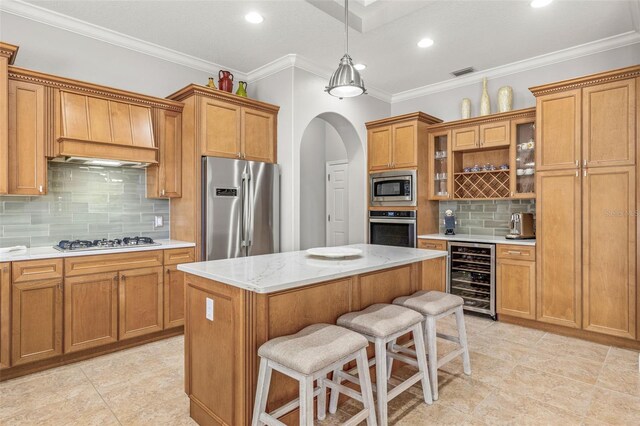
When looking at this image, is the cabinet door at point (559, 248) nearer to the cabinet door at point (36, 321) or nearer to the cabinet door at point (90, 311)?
the cabinet door at point (90, 311)

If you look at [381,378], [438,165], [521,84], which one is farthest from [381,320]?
[521,84]

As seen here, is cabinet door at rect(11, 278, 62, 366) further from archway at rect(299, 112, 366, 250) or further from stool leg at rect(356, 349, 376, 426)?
archway at rect(299, 112, 366, 250)

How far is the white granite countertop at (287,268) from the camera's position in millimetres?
1719

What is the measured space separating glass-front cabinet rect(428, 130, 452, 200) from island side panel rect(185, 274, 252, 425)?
3.62 m

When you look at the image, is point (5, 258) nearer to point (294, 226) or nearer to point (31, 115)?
point (31, 115)

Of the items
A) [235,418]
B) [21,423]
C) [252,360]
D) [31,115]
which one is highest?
[31,115]

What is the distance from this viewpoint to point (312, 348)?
165 centimetres

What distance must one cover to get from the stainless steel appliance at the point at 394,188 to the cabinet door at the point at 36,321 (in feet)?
12.3

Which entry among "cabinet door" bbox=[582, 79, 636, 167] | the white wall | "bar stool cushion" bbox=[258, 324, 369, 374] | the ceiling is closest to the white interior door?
the white wall

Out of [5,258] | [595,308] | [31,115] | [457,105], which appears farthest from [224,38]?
[595,308]

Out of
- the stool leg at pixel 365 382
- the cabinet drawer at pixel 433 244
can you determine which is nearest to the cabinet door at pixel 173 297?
the stool leg at pixel 365 382

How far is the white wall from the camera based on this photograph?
149 inches

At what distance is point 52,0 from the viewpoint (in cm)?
304

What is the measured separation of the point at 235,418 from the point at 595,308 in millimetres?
3411
